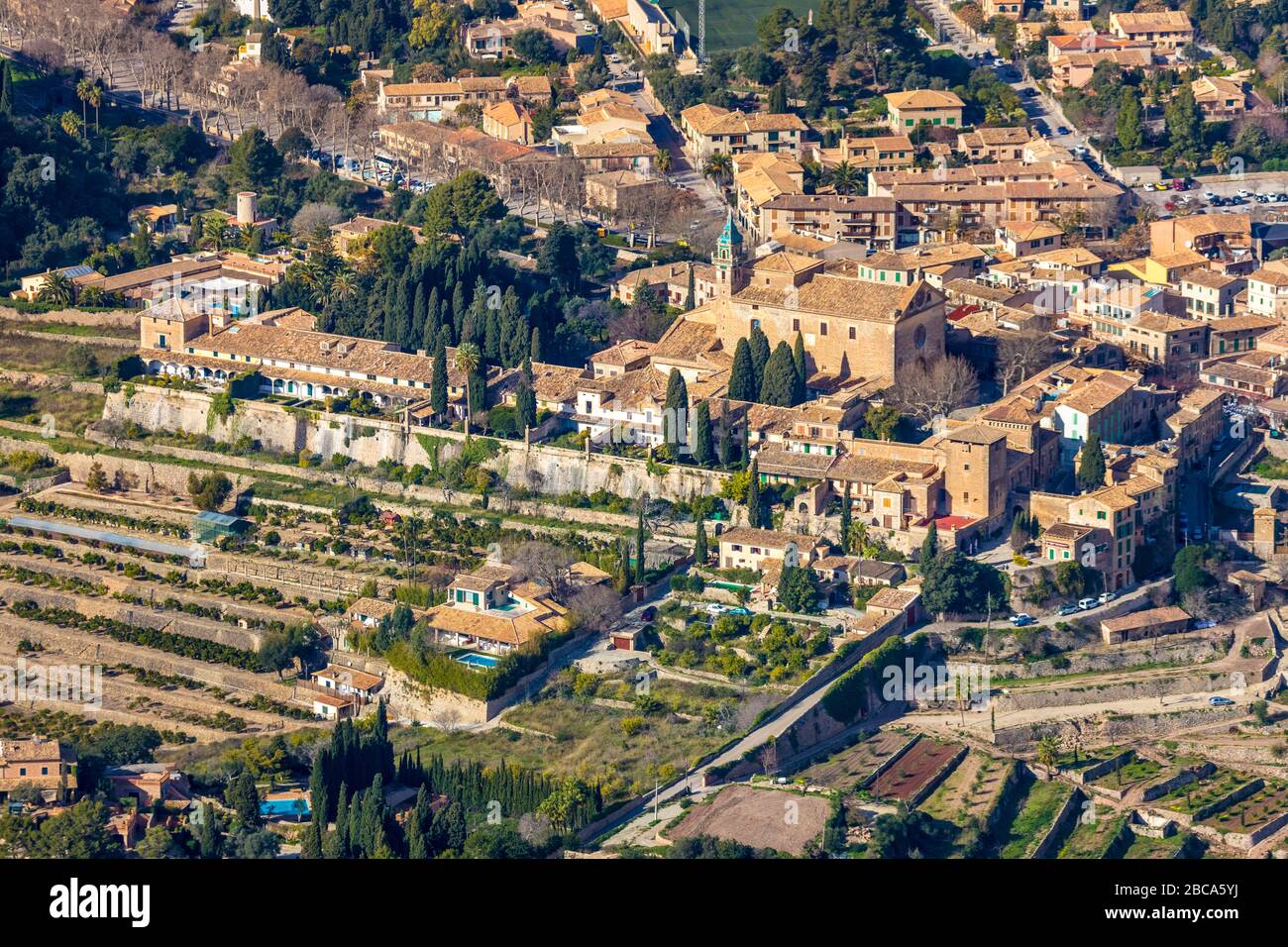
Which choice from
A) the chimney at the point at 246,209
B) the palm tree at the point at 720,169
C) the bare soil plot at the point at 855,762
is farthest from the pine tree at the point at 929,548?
the chimney at the point at 246,209

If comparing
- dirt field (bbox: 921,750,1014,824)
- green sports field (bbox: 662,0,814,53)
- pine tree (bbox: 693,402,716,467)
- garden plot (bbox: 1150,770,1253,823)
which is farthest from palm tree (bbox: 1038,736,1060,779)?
green sports field (bbox: 662,0,814,53)

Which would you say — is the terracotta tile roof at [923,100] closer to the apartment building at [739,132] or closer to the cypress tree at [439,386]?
the apartment building at [739,132]

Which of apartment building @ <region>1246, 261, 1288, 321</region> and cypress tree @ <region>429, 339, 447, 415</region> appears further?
apartment building @ <region>1246, 261, 1288, 321</region>

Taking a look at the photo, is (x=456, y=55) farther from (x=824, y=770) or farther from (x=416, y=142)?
(x=824, y=770)

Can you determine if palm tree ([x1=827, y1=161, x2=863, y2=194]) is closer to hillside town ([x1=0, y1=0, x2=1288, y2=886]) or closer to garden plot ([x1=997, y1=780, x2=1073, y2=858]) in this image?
hillside town ([x1=0, y1=0, x2=1288, y2=886])

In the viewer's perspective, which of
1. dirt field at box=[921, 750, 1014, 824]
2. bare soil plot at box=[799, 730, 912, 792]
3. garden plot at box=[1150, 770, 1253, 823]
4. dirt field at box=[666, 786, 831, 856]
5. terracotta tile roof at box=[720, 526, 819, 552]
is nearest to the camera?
dirt field at box=[666, 786, 831, 856]

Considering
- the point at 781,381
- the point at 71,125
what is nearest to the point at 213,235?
the point at 71,125
